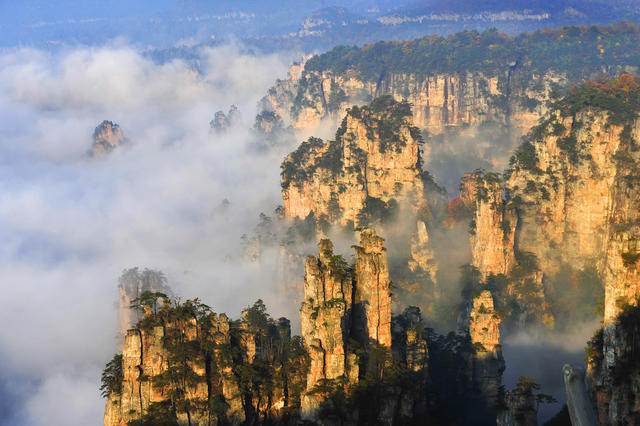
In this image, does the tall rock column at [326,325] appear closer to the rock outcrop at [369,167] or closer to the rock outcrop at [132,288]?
the rock outcrop at [369,167]

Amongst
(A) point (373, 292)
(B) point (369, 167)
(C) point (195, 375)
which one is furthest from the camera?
(B) point (369, 167)

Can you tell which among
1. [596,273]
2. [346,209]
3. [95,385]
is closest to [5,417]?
[95,385]

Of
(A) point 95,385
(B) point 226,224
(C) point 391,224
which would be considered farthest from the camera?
(B) point 226,224

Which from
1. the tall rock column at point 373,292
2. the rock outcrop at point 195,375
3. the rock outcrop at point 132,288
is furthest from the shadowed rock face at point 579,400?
the rock outcrop at point 132,288

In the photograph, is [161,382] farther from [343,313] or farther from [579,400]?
[579,400]

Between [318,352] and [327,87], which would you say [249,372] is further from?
[327,87]

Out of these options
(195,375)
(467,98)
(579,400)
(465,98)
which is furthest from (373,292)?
(467,98)
